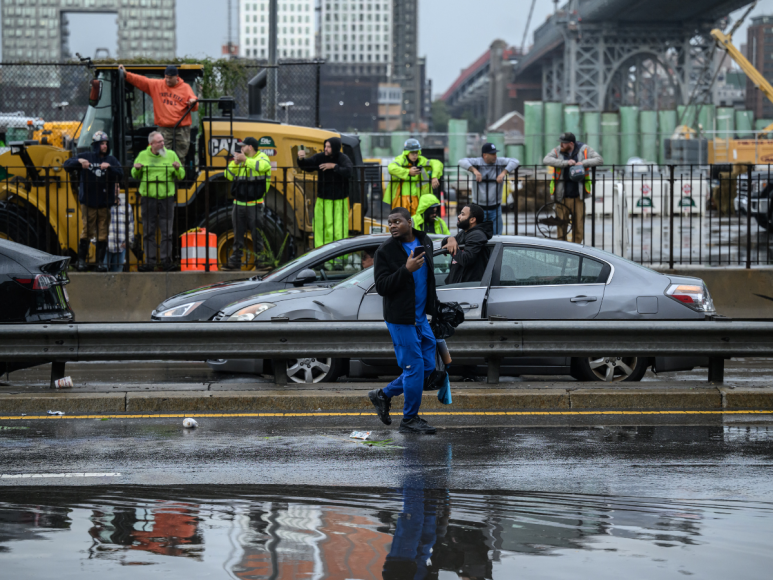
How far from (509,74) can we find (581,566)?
16376 centimetres

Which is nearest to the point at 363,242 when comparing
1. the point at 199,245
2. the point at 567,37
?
the point at 199,245

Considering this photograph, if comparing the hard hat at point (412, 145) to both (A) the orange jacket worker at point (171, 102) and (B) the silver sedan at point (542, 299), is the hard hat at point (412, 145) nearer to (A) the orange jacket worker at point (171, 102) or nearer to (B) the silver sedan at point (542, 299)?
(A) the orange jacket worker at point (171, 102)

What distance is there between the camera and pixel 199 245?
1410 cm

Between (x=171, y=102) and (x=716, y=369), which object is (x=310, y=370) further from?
(x=171, y=102)

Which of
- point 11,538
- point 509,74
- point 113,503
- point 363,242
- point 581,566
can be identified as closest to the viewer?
point 581,566

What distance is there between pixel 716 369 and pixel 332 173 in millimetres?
6524

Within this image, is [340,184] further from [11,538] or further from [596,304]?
[11,538]

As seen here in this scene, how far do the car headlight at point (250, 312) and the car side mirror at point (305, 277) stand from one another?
665mm

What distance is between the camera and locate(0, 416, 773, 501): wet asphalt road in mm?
6195

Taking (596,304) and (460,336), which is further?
(596,304)

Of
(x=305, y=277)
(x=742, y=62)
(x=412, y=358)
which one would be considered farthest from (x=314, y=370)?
(x=742, y=62)

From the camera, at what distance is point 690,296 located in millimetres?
9430

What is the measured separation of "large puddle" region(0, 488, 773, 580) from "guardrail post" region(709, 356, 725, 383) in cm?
359

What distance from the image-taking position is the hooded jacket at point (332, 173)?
13.9m
